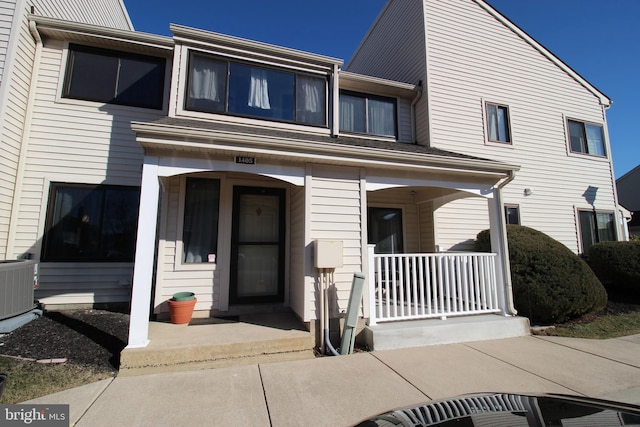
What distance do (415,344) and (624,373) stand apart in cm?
247

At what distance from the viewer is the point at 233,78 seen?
5.91 meters

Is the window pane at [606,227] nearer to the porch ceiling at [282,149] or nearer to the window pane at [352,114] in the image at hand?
the porch ceiling at [282,149]

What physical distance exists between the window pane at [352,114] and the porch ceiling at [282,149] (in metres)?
2.76

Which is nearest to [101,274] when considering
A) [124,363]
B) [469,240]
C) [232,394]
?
[124,363]

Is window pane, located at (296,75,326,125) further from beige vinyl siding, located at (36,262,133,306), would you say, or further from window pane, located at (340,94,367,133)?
beige vinyl siding, located at (36,262,133,306)

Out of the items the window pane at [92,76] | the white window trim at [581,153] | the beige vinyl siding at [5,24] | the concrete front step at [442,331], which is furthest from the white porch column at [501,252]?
the beige vinyl siding at [5,24]

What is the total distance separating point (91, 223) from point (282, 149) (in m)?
4.35

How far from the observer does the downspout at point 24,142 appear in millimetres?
5316

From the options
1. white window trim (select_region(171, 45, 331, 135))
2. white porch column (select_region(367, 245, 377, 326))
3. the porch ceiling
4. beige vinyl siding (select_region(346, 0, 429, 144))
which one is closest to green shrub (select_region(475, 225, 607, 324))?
the porch ceiling

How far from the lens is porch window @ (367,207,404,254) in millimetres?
7082

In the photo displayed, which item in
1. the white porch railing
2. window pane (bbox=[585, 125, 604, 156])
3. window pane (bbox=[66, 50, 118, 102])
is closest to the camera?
the white porch railing

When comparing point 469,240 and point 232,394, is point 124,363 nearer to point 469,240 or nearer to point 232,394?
point 232,394

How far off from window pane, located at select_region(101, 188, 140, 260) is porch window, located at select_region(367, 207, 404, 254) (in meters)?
5.13

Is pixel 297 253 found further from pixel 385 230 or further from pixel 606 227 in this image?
pixel 606 227
